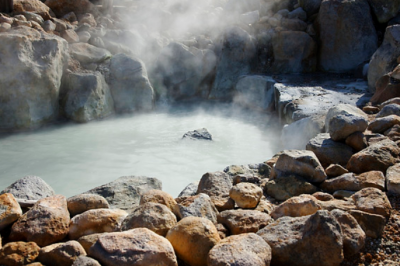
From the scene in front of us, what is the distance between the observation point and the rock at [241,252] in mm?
1365

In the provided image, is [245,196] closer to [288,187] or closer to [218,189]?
[218,189]

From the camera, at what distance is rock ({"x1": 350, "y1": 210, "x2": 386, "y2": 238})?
178cm

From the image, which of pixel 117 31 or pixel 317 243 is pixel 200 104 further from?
pixel 317 243

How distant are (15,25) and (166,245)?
6703 millimetres

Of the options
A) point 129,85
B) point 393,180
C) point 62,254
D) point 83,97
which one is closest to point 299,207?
point 393,180

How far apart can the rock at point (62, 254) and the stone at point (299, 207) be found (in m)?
1.09

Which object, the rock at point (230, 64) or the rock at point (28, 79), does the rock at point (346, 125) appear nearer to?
the rock at point (28, 79)

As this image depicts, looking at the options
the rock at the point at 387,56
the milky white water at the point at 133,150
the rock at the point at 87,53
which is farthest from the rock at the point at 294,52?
the rock at the point at 87,53

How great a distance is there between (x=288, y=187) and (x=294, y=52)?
21.3ft

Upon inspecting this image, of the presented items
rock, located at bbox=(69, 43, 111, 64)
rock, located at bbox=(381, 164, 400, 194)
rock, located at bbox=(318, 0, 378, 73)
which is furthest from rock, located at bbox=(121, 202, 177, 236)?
rock, located at bbox=(318, 0, 378, 73)

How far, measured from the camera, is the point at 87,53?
726 cm

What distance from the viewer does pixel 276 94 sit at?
270 inches

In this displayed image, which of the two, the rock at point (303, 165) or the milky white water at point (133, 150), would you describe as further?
the milky white water at point (133, 150)

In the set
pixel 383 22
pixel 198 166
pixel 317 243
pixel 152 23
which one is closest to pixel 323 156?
pixel 317 243
